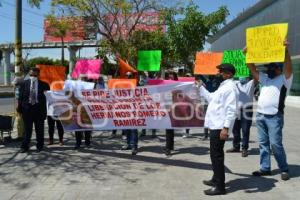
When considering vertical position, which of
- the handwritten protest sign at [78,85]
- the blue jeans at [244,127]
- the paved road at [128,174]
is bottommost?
the paved road at [128,174]

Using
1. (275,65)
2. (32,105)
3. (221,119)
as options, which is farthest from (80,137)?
(275,65)

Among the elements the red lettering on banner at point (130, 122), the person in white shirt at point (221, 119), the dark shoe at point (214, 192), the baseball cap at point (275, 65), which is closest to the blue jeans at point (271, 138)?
the baseball cap at point (275, 65)

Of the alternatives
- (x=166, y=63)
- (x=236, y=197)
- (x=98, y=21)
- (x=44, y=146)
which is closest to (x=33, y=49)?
(x=166, y=63)

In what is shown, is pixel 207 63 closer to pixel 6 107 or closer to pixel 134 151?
pixel 134 151

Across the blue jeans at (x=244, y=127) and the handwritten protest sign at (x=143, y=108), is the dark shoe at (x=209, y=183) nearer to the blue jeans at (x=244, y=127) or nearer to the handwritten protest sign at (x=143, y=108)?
the handwritten protest sign at (x=143, y=108)

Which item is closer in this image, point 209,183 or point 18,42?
point 209,183

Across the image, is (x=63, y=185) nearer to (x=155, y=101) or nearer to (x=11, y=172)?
(x=11, y=172)

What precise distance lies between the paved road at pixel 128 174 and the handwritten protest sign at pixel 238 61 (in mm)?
1701

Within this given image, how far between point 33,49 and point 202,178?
235 feet

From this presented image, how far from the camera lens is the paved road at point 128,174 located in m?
7.38

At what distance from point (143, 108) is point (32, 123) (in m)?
2.47

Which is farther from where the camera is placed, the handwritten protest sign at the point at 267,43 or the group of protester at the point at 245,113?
the handwritten protest sign at the point at 267,43

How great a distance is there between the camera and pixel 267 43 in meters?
8.12

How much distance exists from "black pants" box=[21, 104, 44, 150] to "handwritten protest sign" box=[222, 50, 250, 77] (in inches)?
173
